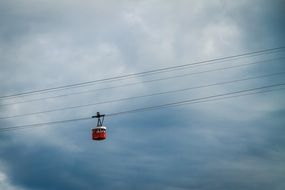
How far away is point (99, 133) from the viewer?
26.2 metres

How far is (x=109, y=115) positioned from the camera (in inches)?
1043

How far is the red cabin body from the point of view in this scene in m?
26.2

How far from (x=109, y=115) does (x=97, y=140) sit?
5.23 ft

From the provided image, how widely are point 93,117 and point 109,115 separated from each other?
0.93 m

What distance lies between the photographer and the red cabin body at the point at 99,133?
26.2 m

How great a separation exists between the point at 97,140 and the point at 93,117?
1.35 metres

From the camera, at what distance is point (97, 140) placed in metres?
26.4

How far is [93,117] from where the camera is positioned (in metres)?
26.3
